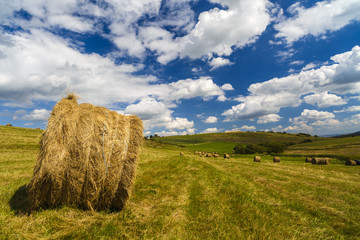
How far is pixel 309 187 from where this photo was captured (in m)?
8.78

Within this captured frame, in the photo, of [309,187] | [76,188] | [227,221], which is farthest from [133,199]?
[309,187]

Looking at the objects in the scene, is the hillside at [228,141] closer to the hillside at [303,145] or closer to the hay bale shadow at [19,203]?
the hillside at [303,145]

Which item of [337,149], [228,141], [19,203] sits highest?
[19,203]

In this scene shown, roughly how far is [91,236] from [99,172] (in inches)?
73.3

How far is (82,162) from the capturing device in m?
5.25

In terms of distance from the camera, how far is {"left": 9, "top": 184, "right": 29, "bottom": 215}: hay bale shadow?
195 inches

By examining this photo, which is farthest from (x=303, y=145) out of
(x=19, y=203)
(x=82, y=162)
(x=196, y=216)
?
(x=19, y=203)

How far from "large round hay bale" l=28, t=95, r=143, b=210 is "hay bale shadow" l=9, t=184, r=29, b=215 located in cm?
36

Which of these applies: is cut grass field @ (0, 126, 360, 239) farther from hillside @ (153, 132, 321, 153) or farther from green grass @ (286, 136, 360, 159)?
hillside @ (153, 132, 321, 153)

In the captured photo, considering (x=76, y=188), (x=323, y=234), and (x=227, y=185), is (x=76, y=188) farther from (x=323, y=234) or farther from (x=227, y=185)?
(x=323, y=234)

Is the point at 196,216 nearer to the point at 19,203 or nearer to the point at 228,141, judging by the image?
the point at 19,203

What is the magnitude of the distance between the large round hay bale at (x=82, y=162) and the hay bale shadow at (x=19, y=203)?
0.36 meters

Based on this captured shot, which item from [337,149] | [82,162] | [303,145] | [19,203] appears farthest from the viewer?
[303,145]

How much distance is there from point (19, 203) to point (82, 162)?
2.54 m
